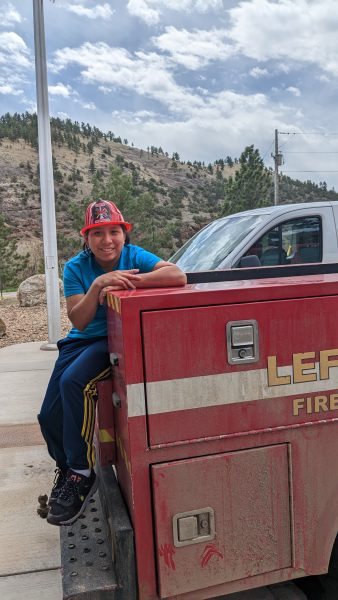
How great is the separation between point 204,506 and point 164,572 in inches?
10.2

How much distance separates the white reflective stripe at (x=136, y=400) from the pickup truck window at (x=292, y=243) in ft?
14.9

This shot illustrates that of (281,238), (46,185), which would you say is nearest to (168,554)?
(281,238)

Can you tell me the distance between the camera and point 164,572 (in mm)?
1839

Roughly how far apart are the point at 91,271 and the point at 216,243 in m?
4.08

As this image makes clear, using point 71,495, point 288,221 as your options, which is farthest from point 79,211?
point 71,495

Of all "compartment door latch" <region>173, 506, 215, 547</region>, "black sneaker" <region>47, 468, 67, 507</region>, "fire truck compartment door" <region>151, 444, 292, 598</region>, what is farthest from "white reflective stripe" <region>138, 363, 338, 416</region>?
"black sneaker" <region>47, 468, 67, 507</region>

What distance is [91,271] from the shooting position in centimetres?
263

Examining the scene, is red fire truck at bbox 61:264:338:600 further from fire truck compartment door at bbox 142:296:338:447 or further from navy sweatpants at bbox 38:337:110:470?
navy sweatpants at bbox 38:337:110:470

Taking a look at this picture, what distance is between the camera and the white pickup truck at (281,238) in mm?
6223

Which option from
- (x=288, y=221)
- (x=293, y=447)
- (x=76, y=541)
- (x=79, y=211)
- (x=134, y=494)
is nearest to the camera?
(x=134, y=494)

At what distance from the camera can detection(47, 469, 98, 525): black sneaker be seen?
7.42 feet

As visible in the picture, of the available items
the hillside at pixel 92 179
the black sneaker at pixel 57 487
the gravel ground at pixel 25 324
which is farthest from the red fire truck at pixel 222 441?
the hillside at pixel 92 179

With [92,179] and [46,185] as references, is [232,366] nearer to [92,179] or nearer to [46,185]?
[46,185]

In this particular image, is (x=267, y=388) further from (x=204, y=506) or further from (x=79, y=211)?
(x=79, y=211)
